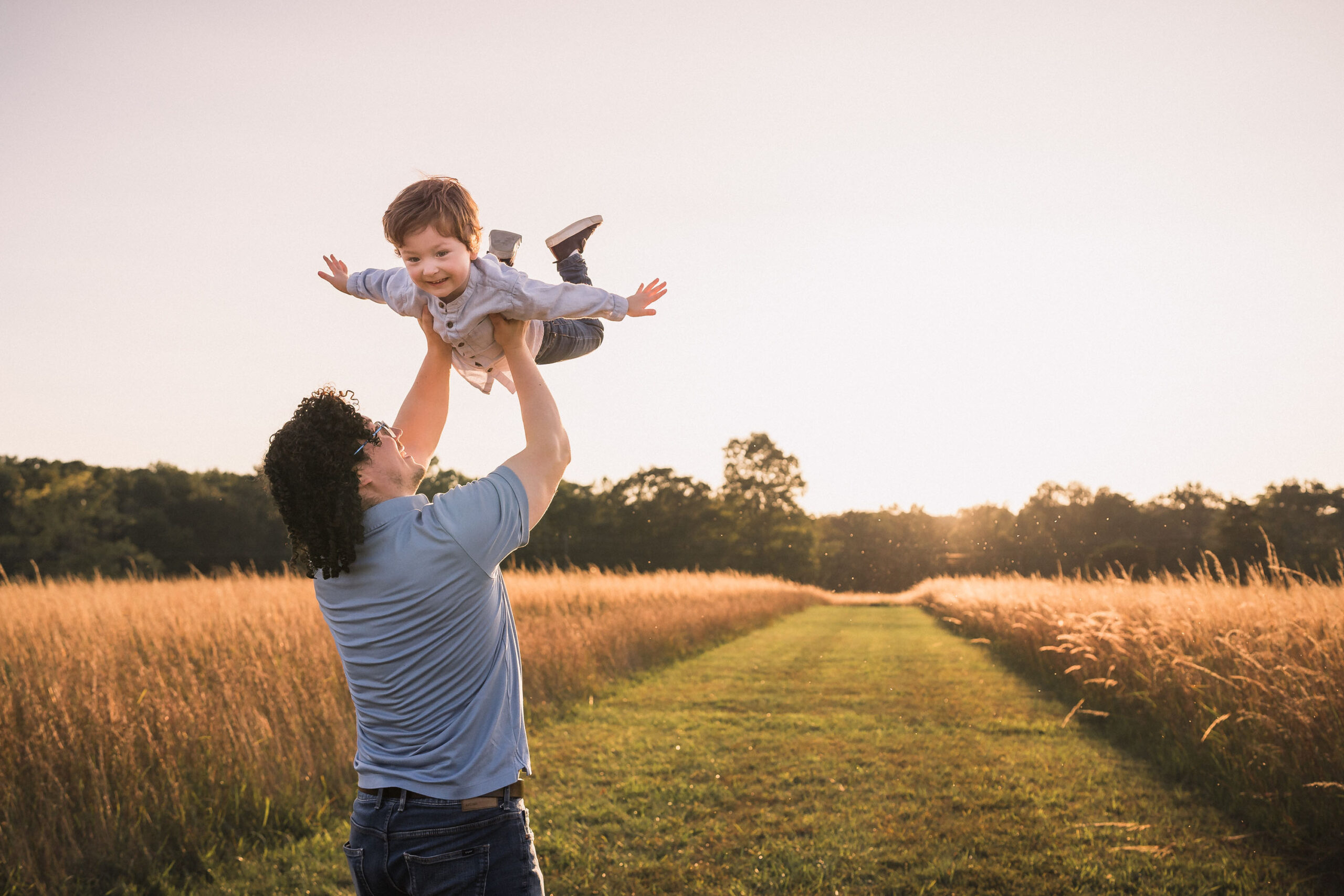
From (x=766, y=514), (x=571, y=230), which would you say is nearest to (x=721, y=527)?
(x=766, y=514)

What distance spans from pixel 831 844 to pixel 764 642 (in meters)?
13.1

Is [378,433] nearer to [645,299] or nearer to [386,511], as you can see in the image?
[386,511]

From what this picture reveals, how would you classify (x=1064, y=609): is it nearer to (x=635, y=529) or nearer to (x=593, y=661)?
(x=593, y=661)

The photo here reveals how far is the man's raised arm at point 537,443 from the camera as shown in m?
1.95

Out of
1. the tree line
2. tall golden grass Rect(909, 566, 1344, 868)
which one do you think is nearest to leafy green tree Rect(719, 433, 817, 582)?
the tree line

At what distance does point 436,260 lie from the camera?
2.29m

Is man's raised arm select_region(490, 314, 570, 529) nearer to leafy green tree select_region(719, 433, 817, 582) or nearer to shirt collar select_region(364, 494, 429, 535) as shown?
shirt collar select_region(364, 494, 429, 535)

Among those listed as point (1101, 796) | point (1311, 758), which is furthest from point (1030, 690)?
point (1311, 758)

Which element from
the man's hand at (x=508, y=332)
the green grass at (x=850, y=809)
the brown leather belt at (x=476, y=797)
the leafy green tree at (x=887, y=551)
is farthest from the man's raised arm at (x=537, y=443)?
the leafy green tree at (x=887, y=551)

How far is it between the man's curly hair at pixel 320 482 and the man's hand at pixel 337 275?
104cm

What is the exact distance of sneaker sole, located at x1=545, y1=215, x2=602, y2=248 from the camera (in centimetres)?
305

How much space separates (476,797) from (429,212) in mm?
1534

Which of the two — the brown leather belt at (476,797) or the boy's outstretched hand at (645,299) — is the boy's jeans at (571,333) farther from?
the brown leather belt at (476,797)

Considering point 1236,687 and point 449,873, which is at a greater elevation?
point 449,873
